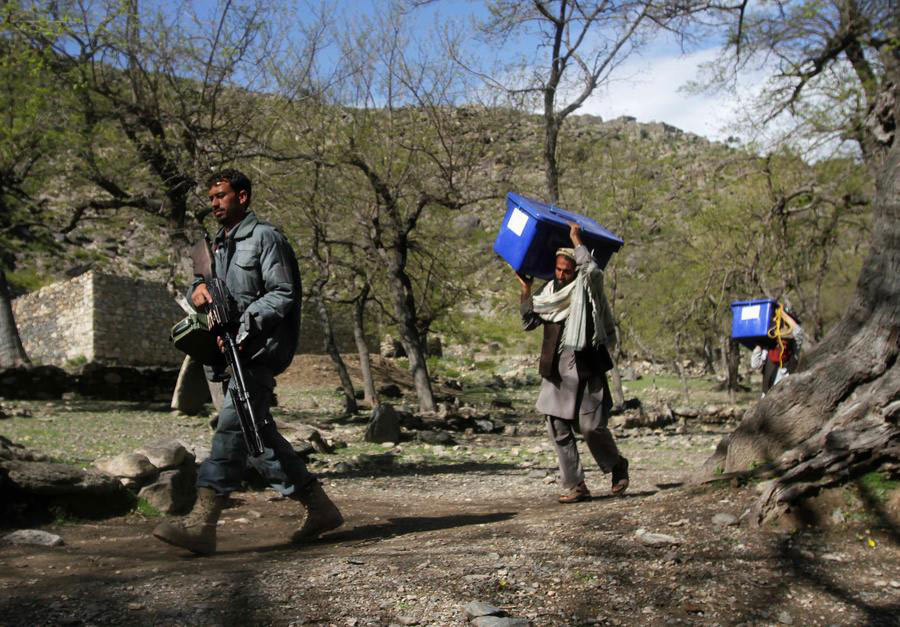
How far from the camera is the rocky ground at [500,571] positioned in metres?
3.25

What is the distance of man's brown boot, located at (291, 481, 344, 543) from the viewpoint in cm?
494

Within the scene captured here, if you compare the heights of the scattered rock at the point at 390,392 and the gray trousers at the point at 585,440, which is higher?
the gray trousers at the point at 585,440

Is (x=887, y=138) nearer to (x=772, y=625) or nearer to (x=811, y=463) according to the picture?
(x=811, y=463)

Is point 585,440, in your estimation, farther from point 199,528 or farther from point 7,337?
point 7,337

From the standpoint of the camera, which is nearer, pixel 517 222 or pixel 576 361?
pixel 576 361

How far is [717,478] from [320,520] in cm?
227

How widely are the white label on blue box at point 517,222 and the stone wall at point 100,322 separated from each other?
70.9 feet

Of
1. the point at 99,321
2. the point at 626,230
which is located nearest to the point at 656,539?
the point at 626,230

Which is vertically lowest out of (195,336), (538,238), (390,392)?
(390,392)

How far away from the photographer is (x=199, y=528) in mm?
4574

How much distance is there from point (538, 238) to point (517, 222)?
0.21 m

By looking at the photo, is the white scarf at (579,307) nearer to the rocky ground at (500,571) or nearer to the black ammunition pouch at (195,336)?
the rocky ground at (500,571)

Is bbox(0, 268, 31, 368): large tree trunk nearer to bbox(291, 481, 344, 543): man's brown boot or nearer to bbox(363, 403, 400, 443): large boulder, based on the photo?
bbox(363, 403, 400, 443): large boulder

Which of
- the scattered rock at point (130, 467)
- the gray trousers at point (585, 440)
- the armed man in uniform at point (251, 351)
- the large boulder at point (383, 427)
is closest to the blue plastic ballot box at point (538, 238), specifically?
the gray trousers at point (585, 440)
